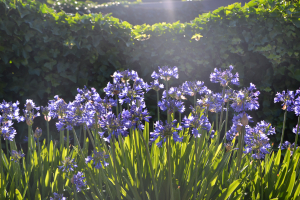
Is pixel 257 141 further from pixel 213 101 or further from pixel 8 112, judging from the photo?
pixel 8 112

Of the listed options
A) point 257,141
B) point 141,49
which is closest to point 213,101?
point 257,141

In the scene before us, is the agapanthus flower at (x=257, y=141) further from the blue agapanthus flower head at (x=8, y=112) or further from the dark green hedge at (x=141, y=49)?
the dark green hedge at (x=141, y=49)

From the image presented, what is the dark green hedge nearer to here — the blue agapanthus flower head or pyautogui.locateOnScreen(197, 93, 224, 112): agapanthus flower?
the blue agapanthus flower head

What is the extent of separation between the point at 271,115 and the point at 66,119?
356 centimetres

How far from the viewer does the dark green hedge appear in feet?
12.7

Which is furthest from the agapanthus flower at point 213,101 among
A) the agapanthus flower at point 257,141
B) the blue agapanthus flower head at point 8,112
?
the blue agapanthus flower head at point 8,112

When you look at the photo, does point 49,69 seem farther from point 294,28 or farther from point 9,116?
point 294,28

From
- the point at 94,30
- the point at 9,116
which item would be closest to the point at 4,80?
the point at 94,30

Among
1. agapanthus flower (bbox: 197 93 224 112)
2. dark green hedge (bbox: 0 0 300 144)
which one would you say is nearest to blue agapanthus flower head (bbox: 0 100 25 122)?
agapanthus flower (bbox: 197 93 224 112)

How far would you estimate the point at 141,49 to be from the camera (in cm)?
423

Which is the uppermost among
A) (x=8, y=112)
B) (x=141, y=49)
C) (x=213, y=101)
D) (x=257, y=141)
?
(x=141, y=49)

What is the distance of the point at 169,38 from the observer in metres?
4.25

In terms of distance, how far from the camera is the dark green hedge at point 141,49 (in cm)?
387

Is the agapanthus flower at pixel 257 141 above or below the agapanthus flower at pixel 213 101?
below
